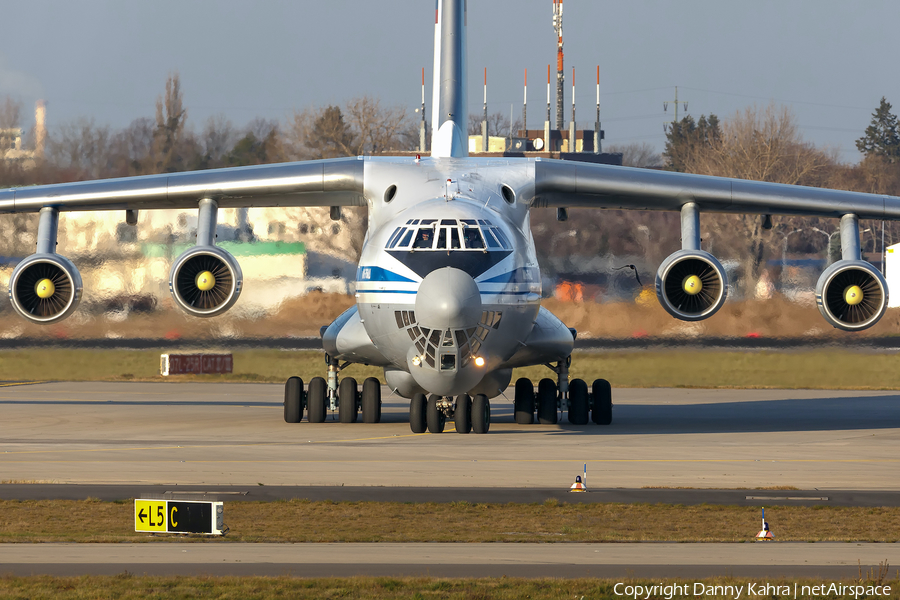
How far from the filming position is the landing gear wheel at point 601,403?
62.7ft

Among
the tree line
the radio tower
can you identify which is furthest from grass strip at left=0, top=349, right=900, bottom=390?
the radio tower

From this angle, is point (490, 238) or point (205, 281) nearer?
point (490, 238)

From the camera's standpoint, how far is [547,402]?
61.6 feet

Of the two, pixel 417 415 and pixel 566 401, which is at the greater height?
pixel 566 401

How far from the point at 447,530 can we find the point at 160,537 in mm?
2214

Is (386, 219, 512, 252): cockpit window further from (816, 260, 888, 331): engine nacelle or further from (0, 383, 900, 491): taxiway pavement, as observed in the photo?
(816, 260, 888, 331): engine nacelle

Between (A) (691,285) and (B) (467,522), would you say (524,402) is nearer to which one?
(A) (691,285)

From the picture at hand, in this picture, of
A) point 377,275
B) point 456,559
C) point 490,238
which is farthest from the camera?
point 377,275

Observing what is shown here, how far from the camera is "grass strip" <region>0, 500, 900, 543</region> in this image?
945 centimetres

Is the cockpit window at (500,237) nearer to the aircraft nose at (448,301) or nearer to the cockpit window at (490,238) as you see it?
the cockpit window at (490,238)

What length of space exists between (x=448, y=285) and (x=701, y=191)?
5294 millimetres

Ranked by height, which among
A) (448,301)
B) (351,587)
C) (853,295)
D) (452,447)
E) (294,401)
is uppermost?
(853,295)

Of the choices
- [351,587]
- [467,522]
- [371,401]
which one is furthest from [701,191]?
[351,587]

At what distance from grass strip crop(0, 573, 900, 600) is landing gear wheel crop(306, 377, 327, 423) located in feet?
37.9
